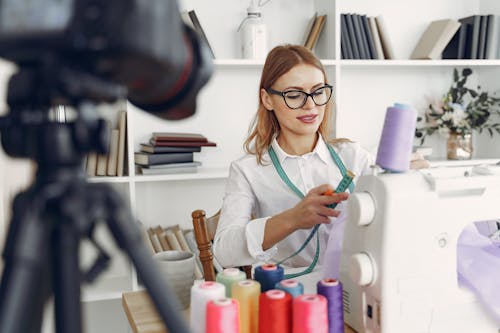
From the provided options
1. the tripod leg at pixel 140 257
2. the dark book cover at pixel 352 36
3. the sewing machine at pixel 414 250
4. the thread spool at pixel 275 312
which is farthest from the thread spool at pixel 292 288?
the dark book cover at pixel 352 36

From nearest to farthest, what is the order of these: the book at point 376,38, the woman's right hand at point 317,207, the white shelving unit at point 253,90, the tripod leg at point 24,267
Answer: the tripod leg at point 24,267, the woman's right hand at point 317,207, the white shelving unit at point 253,90, the book at point 376,38

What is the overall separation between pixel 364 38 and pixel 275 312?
83.1 inches

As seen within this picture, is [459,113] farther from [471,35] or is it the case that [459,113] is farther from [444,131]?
[471,35]

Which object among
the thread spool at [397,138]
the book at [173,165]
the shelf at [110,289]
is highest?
the thread spool at [397,138]

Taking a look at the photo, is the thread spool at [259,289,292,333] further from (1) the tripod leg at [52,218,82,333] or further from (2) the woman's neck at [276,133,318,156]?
(2) the woman's neck at [276,133,318,156]

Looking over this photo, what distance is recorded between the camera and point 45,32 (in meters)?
0.41

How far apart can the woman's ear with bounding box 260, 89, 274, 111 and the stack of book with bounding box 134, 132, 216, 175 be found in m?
0.79

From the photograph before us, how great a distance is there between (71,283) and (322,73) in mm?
1333

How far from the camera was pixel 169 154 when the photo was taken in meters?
2.44

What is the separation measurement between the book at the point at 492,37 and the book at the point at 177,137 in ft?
5.32

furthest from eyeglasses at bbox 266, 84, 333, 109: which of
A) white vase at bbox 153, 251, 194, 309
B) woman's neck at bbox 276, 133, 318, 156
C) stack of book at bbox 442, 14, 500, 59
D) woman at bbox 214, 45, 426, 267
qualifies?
stack of book at bbox 442, 14, 500, 59

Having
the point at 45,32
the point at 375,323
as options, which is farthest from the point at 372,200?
the point at 45,32

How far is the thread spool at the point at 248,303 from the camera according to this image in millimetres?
903

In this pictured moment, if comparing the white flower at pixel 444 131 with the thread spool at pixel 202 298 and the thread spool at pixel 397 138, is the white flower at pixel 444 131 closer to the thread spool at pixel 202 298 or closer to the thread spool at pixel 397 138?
the thread spool at pixel 397 138
